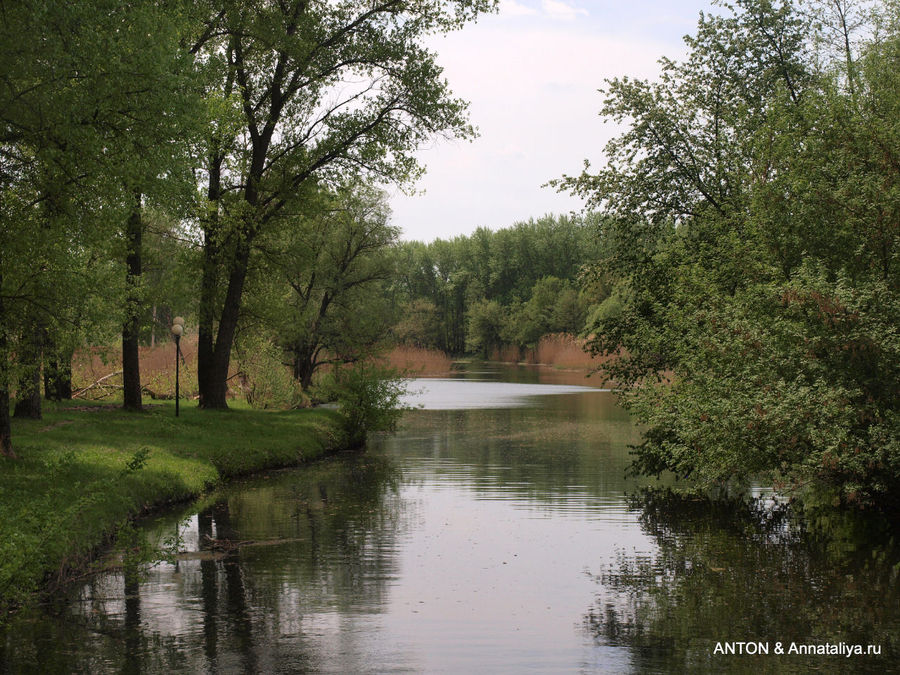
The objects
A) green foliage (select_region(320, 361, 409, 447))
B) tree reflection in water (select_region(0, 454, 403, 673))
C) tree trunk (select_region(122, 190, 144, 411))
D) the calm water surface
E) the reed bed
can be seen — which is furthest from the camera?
the reed bed

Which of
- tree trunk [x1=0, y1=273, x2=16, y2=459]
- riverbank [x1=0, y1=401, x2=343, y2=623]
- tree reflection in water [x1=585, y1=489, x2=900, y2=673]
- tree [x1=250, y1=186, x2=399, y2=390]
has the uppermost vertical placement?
tree [x1=250, y1=186, x2=399, y2=390]

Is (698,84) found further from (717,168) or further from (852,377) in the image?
(852,377)

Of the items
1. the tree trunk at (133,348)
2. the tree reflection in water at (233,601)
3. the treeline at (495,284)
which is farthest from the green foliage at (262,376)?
the treeline at (495,284)

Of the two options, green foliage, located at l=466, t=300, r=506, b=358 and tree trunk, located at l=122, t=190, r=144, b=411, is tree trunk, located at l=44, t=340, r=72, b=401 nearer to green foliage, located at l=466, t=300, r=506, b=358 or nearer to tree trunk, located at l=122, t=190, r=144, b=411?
tree trunk, located at l=122, t=190, r=144, b=411

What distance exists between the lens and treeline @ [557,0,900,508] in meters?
12.3

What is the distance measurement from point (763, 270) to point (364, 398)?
585 inches

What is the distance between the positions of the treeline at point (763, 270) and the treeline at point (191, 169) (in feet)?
21.7

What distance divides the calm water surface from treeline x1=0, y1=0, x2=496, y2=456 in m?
4.84

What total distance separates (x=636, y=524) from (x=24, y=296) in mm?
11072

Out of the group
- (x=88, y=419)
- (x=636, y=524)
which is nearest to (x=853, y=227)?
(x=636, y=524)

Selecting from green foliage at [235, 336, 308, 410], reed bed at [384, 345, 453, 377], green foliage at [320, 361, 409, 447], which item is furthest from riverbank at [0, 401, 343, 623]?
reed bed at [384, 345, 453, 377]

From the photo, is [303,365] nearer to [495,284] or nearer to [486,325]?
[486,325]

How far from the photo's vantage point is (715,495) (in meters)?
18.5

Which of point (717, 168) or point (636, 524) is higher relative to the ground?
point (717, 168)
